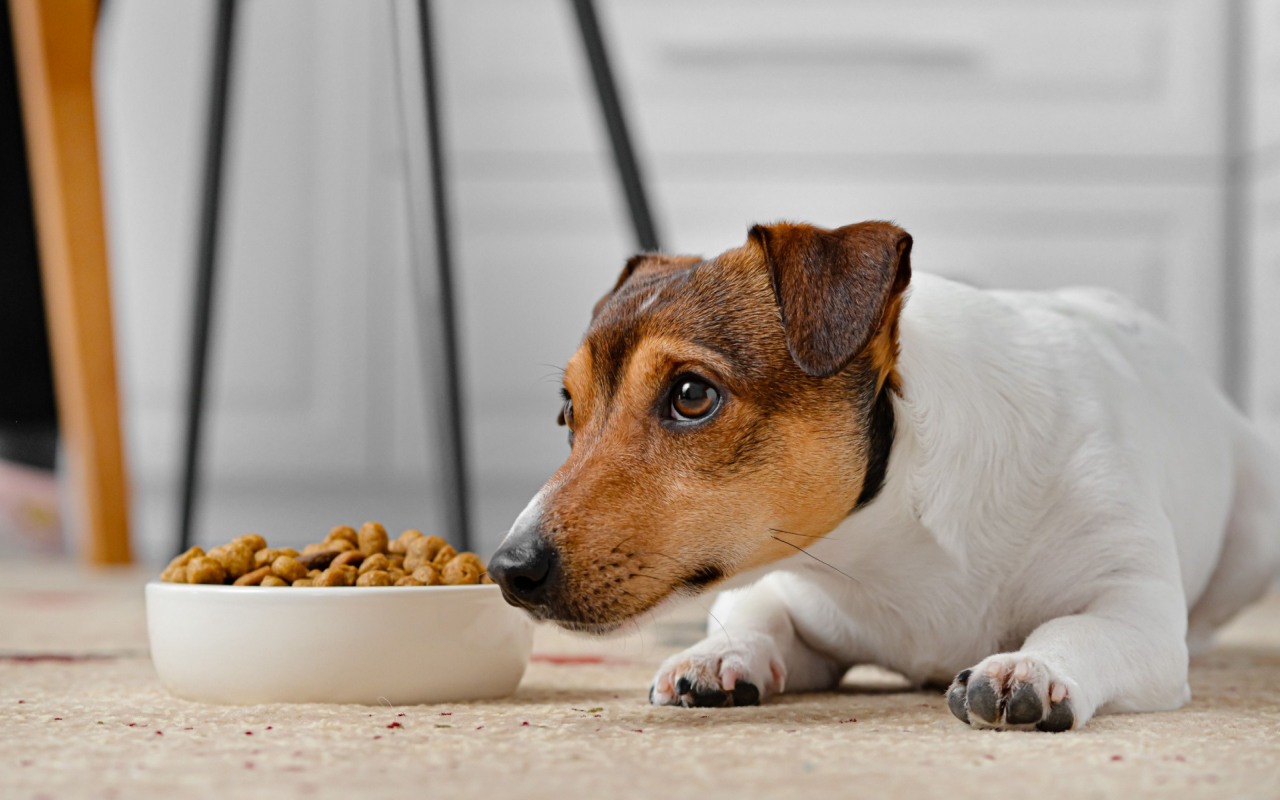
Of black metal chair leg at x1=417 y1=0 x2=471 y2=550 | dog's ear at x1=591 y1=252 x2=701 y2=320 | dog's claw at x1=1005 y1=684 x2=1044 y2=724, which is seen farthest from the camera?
black metal chair leg at x1=417 y1=0 x2=471 y2=550

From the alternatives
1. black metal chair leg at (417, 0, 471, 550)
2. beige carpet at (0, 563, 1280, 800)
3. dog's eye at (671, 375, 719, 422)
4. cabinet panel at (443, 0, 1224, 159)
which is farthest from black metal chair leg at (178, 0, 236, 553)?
cabinet panel at (443, 0, 1224, 159)

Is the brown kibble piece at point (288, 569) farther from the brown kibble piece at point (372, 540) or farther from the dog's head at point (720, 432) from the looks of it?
the dog's head at point (720, 432)

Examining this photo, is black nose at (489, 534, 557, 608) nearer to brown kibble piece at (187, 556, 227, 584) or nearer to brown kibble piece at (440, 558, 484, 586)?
brown kibble piece at (440, 558, 484, 586)

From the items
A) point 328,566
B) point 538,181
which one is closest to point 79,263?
point 538,181

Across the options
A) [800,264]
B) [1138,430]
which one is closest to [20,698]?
[800,264]

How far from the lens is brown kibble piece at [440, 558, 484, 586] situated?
126 cm

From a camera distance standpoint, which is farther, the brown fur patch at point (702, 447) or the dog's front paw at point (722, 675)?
the dog's front paw at point (722, 675)

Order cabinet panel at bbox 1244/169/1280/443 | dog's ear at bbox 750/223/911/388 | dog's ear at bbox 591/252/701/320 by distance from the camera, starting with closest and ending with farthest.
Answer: dog's ear at bbox 750/223/911/388 → dog's ear at bbox 591/252/701/320 → cabinet panel at bbox 1244/169/1280/443

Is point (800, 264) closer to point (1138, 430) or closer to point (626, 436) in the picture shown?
point (626, 436)

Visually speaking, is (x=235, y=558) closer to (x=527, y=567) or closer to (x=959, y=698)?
(x=527, y=567)

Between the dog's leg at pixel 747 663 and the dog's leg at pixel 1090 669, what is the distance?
23 centimetres

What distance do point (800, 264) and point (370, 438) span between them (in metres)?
2.79

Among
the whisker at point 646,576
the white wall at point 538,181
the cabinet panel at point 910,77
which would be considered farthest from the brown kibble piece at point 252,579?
the cabinet panel at point 910,77

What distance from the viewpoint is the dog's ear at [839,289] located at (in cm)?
120
